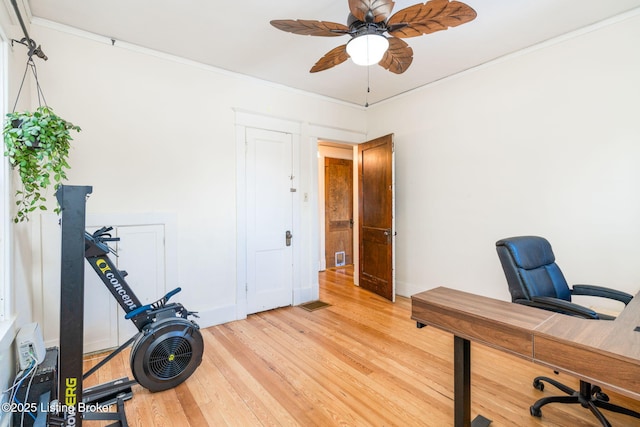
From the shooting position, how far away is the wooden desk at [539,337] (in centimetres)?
112

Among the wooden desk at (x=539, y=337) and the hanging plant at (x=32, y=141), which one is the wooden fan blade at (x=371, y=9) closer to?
the wooden desk at (x=539, y=337)

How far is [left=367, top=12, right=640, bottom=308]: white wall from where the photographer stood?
8.45 feet

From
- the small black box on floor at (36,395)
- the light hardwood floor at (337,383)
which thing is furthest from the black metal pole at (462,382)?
the small black box on floor at (36,395)

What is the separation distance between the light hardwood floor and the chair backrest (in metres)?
0.72

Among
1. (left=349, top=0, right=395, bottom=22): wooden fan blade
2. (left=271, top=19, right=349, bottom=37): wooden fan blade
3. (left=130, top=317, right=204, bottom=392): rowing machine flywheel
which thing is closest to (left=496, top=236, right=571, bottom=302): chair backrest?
(left=349, top=0, right=395, bottom=22): wooden fan blade

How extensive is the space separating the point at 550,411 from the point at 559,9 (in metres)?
A: 2.98

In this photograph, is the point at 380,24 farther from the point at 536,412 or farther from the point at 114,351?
the point at 114,351

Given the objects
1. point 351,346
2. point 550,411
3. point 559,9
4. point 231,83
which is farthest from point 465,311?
point 231,83

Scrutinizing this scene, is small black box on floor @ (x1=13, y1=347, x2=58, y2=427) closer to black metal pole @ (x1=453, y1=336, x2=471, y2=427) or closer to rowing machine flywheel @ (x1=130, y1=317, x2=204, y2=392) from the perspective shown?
rowing machine flywheel @ (x1=130, y1=317, x2=204, y2=392)

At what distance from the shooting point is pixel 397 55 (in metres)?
2.28

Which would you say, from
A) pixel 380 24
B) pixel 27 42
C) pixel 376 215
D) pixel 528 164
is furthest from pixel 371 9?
pixel 376 215

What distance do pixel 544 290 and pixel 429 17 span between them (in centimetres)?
194

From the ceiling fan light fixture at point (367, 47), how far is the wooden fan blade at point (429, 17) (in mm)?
104

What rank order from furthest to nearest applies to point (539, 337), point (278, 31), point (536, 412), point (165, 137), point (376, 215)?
point (376, 215), point (165, 137), point (278, 31), point (536, 412), point (539, 337)
